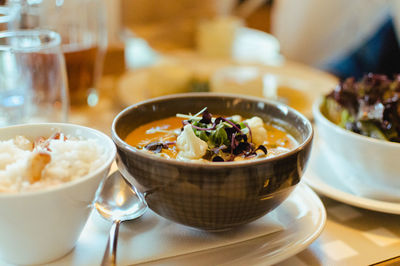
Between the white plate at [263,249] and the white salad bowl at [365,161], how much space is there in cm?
19

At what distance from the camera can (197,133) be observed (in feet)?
2.78

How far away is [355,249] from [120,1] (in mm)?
2527

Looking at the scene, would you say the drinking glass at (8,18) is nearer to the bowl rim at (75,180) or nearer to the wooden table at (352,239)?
the bowl rim at (75,180)

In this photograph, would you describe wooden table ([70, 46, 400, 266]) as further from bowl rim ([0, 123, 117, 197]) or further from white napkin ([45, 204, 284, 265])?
bowl rim ([0, 123, 117, 197])

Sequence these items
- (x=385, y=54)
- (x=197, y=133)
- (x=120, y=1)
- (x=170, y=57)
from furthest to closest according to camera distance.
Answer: (x=385, y=54), (x=120, y=1), (x=170, y=57), (x=197, y=133)

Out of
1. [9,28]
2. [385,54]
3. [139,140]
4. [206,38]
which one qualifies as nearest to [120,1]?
[206,38]

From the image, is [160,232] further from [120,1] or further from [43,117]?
[120,1]

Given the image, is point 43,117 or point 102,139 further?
point 43,117

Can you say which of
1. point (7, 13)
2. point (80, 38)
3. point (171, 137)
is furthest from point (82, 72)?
point (171, 137)

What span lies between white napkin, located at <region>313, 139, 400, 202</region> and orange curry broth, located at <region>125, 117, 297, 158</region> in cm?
21

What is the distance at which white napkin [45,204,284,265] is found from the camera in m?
0.74

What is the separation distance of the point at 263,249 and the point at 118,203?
0.99 ft

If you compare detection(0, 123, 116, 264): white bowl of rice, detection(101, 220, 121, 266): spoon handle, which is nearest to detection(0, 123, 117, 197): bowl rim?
detection(0, 123, 116, 264): white bowl of rice

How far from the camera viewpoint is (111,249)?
2.35 ft
